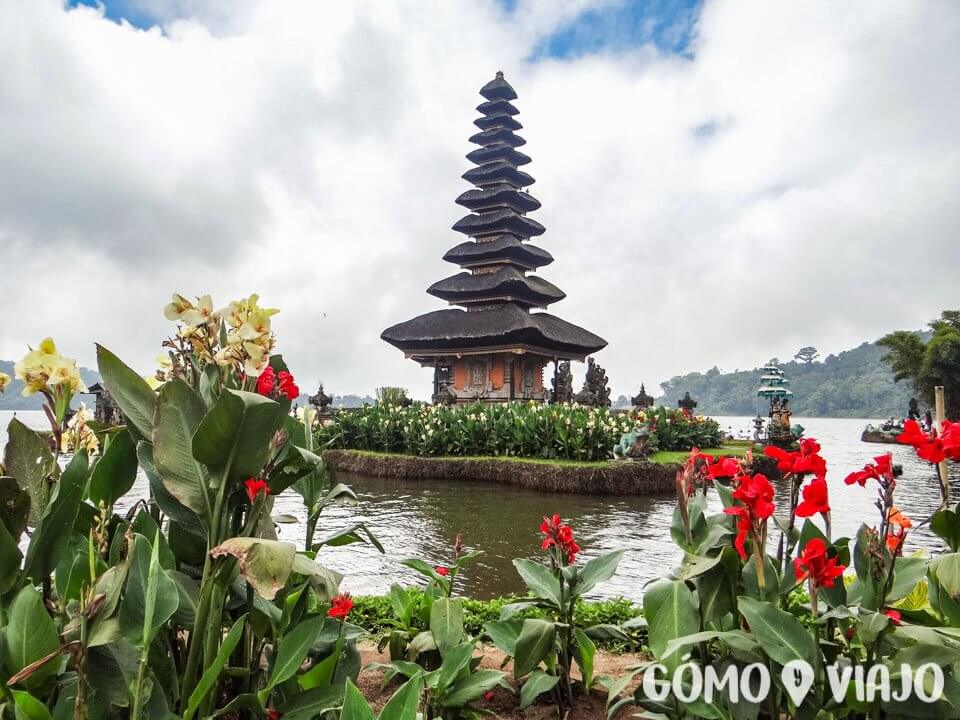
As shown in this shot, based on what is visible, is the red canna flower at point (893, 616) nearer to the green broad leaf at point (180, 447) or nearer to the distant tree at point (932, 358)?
the green broad leaf at point (180, 447)

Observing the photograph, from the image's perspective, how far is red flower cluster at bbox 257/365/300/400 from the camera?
205 centimetres

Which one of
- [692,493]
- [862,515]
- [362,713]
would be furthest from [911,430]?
[862,515]

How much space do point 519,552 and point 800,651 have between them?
5.49 meters

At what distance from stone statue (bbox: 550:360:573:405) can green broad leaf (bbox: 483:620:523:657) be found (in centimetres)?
2302

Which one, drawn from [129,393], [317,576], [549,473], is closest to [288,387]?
[129,393]

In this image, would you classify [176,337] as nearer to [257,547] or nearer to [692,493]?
[257,547]

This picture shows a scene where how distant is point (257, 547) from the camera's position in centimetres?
167

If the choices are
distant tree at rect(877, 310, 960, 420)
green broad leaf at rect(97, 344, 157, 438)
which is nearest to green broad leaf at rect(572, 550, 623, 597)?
green broad leaf at rect(97, 344, 157, 438)

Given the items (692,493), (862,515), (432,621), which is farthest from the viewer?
(862,515)

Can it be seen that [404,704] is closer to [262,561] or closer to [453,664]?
[262,561]

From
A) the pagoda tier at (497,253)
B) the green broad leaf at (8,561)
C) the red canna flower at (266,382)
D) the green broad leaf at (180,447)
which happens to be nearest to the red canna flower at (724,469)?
the red canna flower at (266,382)

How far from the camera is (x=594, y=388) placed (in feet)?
79.4

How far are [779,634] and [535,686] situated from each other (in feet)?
3.39

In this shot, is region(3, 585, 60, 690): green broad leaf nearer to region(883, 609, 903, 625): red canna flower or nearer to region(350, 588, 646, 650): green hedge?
region(350, 588, 646, 650): green hedge
